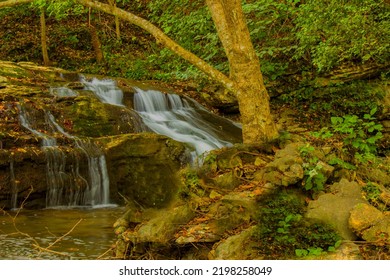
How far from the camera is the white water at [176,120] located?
39.6 ft

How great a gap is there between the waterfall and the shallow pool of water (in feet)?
1.43

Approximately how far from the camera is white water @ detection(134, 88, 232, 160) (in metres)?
12.1

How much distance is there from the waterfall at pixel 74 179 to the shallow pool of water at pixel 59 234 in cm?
44

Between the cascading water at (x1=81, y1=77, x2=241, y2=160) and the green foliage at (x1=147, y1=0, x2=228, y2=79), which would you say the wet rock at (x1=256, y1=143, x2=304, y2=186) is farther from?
the green foliage at (x1=147, y1=0, x2=228, y2=79)

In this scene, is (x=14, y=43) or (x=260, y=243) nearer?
(x=260, y=243)

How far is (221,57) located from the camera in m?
14.7

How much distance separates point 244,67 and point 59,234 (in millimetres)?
3487

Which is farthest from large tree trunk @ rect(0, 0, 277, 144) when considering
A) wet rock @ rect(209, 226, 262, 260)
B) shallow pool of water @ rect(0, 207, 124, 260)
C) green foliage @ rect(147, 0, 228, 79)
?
green foliage @ rect(147, 0, 228, 79)

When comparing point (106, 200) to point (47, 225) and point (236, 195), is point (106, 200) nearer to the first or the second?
Answer: point (47, 225)

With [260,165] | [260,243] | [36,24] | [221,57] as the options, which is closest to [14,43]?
[36,24]

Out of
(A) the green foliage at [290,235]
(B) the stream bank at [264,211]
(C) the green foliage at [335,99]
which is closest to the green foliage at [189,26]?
(C) the green foliage at [335,99]

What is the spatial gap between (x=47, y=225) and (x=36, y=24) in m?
16.3

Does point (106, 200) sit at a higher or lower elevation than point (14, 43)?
lower

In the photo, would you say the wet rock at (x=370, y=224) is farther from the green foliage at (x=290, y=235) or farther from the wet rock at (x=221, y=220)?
the wet rock at (x=221, y=220)
